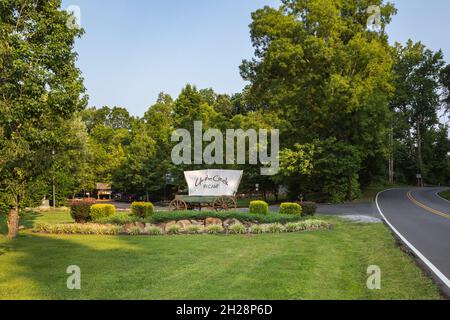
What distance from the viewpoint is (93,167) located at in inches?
2525

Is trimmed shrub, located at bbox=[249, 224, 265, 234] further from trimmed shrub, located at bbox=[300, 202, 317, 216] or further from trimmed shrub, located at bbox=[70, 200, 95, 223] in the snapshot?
trimmed shrub, located at bbox=[70, 200, 95, 223]

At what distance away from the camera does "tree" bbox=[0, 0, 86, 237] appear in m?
14.6

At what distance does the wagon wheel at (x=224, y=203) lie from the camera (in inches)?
934

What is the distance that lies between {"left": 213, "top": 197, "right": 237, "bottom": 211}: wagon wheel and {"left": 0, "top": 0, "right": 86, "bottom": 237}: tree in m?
9.62

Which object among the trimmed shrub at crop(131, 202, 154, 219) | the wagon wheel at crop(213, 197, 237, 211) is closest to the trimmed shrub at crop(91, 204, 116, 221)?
the trimmed shrub at crop(131, 202, 154, 219)

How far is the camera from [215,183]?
24094mm

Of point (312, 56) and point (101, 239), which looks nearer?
point (101, 239)

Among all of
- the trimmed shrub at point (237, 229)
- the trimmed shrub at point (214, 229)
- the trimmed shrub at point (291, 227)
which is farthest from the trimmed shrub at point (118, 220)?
the trimmed shrub at point (291, 227)

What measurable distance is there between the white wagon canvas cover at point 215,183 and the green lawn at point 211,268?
26.1ft

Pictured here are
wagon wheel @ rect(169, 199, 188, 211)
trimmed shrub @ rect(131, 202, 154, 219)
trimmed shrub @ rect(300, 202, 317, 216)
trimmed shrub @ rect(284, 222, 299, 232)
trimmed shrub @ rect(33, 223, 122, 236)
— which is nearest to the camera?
trimmed shrub @ rect(33, 223, 122, 236)

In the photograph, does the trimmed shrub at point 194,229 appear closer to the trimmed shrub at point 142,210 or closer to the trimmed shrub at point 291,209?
the trimmed shrub at point 142,210
